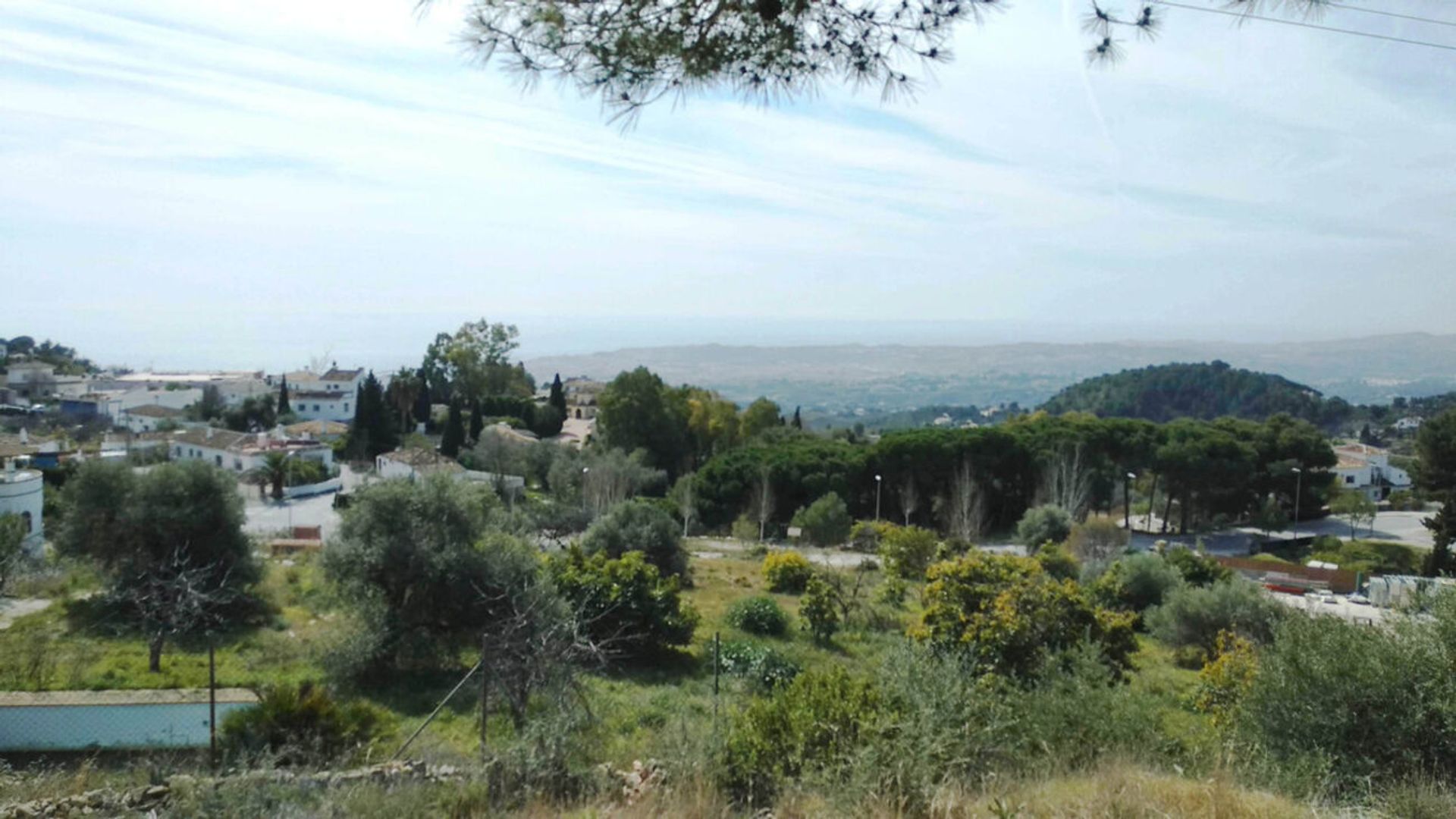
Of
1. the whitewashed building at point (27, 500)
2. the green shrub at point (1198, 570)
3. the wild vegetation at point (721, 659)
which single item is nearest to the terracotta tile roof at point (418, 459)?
the wild vegetation at point (721, 659)

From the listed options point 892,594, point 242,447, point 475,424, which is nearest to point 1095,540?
point 892,594

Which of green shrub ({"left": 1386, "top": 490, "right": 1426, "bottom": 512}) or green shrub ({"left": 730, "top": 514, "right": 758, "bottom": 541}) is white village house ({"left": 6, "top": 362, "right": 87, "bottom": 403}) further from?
green shrub ({"left": 1386, "top": 490, "right": 1426, "bottom": 512})

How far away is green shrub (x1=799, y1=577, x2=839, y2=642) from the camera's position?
1333cm

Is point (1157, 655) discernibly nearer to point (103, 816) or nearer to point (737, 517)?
point (103, 816)

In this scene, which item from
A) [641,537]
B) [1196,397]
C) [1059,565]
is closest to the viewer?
[641,537]

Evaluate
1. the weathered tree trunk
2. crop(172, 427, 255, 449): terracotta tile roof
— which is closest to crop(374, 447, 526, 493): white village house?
crop(172, 427, 255, 449): terracotta tile roof

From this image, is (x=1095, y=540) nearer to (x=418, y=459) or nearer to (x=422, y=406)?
(x=418, y=459)

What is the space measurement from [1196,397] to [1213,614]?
110 meters

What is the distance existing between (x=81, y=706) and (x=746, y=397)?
151m

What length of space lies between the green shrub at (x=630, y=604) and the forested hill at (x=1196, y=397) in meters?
92.1

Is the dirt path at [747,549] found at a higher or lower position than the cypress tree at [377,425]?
lower

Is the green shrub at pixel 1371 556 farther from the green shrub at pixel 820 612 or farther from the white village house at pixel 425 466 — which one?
the white village house at pixel 425 466

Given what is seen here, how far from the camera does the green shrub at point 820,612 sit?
1333cm

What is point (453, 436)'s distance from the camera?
39031 mm
